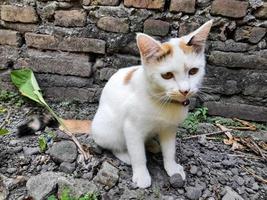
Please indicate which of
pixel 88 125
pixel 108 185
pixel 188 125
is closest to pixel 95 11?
pixel 88 125

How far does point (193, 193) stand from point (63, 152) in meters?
0.80

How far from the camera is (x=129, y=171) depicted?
2.20 meters

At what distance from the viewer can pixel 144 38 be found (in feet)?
5.65

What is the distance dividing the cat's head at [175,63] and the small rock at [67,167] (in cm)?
74

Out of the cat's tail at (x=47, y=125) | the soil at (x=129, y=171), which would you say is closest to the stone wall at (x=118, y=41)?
the cat's tail at (x=47, y=125)

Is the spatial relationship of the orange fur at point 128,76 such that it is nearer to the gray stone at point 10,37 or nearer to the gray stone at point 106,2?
the gray stone at point 106,2

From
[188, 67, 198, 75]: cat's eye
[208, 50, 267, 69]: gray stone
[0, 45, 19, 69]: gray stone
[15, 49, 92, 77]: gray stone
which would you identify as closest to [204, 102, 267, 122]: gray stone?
[208, 50, 267, 69]: gray stone

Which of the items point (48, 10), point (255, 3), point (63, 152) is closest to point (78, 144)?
point (63, 152)

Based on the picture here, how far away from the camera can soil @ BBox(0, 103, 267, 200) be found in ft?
6.86

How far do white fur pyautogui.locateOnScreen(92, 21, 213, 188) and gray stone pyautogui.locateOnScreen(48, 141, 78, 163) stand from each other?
0.16m

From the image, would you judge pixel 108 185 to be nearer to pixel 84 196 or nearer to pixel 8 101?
pixel 84 196

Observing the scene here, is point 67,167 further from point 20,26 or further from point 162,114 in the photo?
point 20,26

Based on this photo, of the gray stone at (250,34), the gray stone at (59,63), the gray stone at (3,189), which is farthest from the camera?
the gray stone at (59,63)

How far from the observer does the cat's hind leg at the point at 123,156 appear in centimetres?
224
